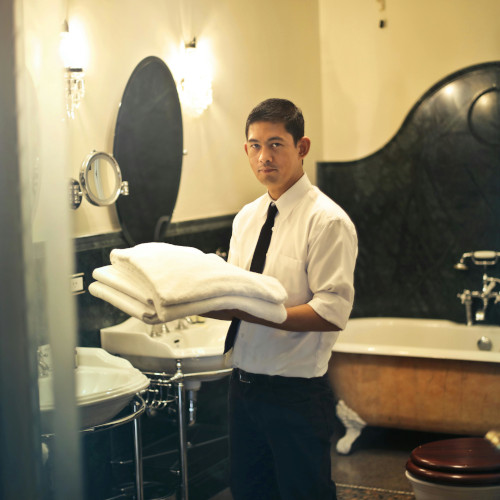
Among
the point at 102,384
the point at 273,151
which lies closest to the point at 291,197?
the point at 273,151

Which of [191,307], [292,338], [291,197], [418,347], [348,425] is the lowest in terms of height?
[348,425]

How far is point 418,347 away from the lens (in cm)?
379

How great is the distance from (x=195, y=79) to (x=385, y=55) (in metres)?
1.65

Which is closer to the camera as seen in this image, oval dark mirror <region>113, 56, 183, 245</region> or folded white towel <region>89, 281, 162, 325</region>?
folded white towel <region>89, 281, 162, 325</region>

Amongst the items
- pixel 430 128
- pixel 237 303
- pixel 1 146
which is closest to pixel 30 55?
pixel 1 146

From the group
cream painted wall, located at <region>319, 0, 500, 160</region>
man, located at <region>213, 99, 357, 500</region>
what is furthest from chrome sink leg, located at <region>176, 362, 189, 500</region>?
cream painted wall, located at <region>319, 0, 500, 160</region>

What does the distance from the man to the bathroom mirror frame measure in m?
0.88

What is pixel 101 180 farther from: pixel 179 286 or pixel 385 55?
pixel 385 55

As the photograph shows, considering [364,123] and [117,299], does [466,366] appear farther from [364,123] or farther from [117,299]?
[117,299]

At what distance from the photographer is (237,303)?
135 cm

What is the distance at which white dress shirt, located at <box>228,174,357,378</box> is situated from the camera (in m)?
1.64

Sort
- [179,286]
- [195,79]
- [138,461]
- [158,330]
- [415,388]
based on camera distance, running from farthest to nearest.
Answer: [415,388]
[195,79]
[158,330]
[138,461]
[179,286]

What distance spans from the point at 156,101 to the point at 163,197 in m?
0.42

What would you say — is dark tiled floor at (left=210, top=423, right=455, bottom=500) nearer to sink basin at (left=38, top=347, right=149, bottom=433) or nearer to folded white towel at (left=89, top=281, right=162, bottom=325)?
sink basin at (left=38, top=347, right=149, bottom=433)
